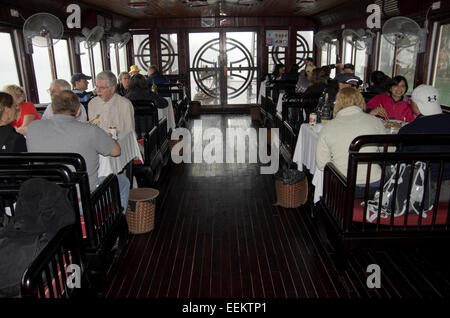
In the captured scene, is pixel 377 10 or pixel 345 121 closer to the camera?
pixel 345 121

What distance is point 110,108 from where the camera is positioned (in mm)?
3893

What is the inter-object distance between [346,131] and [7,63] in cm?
528

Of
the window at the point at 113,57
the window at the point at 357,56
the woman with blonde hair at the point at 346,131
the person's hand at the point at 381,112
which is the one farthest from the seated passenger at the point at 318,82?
the window at the point at 113,57

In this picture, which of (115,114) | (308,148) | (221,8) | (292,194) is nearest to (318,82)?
(308,148)

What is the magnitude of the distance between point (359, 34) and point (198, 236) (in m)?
5.82

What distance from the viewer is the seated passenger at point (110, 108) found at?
3.87 meters

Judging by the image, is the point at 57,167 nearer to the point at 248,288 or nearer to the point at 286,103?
the point at 248,288

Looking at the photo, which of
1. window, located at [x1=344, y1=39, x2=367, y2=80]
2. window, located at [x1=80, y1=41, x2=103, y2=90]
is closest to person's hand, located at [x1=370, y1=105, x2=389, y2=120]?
window, located at [x1=344, y1=39, x2=367, y2=80]

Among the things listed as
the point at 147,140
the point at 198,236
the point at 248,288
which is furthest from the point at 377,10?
the point at 248,288

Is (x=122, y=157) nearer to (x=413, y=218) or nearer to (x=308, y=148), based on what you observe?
(x=308, y=148)

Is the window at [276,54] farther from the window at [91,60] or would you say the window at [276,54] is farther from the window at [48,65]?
the window at [48,65]

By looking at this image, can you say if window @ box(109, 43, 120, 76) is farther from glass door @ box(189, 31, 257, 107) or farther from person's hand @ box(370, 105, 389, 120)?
person's hand @ box(370, 105, 389, 120)

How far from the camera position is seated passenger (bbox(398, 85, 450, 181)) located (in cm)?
257

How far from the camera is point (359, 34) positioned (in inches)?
283
